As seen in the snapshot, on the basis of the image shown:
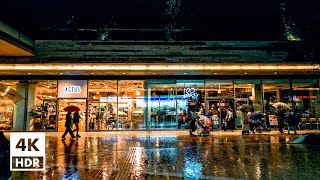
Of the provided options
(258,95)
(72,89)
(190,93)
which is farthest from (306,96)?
(72,89)

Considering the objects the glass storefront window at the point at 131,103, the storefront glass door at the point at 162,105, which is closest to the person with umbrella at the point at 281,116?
the storefront glass door at the point at 162,105

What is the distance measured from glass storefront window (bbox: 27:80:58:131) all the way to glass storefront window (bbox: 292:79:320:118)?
1880 centimetres

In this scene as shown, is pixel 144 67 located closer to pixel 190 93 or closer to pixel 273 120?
pixel 190 93

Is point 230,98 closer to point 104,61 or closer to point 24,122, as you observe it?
point 104,61

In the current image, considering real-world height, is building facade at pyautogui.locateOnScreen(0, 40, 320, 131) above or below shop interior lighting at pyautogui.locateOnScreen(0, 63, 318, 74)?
below

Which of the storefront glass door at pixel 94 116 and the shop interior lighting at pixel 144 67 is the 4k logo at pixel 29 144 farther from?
the storefront glass door at pixel 94 116

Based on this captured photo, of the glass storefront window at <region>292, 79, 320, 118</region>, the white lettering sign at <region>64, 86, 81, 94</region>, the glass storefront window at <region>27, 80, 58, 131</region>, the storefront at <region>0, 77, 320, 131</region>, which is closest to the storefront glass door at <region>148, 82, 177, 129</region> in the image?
the storefront at <region>0, 77, 320, 131</region>

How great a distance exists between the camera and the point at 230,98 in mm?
21781

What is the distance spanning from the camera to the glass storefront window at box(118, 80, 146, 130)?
2141cm

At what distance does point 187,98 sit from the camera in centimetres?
2164

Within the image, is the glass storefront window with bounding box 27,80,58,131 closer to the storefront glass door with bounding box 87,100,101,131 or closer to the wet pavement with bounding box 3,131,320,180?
the storefront glass door with bounding box 87,100,101,131

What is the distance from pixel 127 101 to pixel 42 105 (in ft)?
21.3

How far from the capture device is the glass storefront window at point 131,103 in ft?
70.2

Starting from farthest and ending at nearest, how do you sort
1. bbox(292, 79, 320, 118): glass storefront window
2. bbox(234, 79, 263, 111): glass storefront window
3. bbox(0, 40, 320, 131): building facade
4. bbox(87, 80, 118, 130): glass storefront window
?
1. bbox(292, 79, 320, 118): glass storefront window
2. bbox(234, 79, 263, 111): glass storefront window
3. bbox(87, 80, 118, 130): glass storefront window
4. bbox(0, 40, 320, 131): building facade
